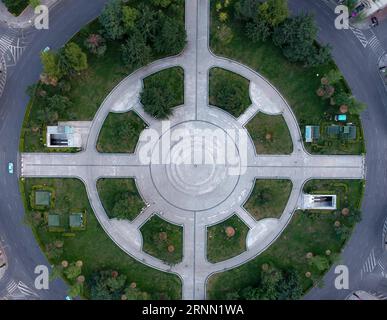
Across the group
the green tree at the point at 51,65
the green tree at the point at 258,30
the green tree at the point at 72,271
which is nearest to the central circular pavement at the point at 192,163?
the green tree at the point at 258,30

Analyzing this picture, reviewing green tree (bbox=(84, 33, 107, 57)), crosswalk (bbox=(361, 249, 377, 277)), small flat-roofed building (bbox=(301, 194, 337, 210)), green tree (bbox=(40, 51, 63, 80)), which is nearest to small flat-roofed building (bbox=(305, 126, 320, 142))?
small flat-roofed building (bbox=(301, 194, 337, 210))

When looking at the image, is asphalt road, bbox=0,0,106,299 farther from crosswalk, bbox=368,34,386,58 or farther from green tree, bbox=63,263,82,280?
crosswalk, bbox=368,34,386,58

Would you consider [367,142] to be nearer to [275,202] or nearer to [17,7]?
[275,202]

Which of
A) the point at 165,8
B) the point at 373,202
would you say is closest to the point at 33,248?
the point at 165,8

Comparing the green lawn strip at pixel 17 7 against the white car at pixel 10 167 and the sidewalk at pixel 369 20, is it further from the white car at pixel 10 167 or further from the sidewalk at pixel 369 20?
the sidewalk at pixel 369 20

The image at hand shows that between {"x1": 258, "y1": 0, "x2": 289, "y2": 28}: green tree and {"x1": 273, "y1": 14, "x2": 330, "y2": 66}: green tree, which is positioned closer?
{"x1": 258, "y1": 0, "x2": 289, "y2": 28}: green tree

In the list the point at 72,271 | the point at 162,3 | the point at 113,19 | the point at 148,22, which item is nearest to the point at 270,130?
the point at 148,22
